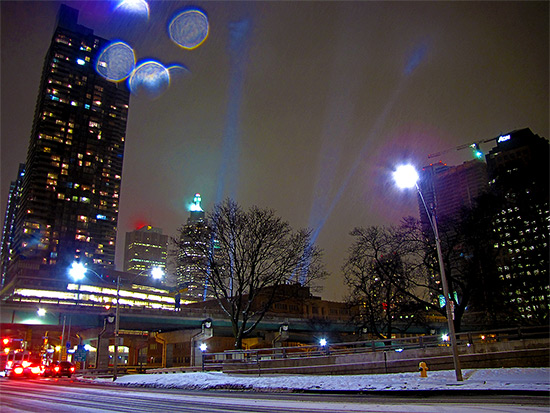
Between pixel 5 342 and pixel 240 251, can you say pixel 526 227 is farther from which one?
pixel 5 342

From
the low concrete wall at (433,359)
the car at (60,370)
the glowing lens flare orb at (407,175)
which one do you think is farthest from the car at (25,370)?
the glowing lens flare orb at (407,175)

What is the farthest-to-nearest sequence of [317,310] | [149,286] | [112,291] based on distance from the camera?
1. [149,286]
2. [112,291]
3. [317,310]

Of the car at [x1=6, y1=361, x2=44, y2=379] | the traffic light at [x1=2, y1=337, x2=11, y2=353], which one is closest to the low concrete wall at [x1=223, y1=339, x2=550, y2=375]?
the car at [x1=6, y1=361, x2=44, y2=379]

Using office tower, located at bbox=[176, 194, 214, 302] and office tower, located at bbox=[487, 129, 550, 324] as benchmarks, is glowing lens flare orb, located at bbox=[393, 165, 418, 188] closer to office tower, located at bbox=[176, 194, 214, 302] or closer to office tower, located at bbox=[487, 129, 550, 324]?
office tower, located at bbox=[487, 129, 550, 324]

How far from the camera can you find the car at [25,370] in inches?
1489

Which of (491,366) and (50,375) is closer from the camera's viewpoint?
(491,366)

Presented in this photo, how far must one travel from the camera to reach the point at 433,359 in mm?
22469

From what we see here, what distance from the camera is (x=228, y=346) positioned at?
89.1 m

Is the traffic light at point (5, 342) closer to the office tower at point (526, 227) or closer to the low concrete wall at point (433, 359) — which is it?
the low concrete wall at point (433, 359)

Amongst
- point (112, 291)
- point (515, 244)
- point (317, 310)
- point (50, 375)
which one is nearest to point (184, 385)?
point (50, 375)

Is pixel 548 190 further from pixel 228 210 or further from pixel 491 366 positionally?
pixel 228 210

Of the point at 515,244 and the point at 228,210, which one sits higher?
the point at 228,210

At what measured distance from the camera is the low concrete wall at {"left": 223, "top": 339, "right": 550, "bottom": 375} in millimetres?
21203

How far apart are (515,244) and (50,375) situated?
44.4m
